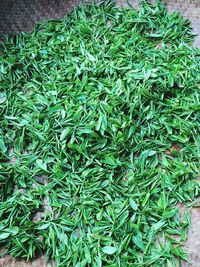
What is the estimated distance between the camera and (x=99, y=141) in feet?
4.25

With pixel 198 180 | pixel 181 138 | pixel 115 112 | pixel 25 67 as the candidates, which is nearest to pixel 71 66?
pixel 25 67

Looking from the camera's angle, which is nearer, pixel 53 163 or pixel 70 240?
pixel 70 240

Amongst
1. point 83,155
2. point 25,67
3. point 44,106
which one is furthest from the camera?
point 25,67

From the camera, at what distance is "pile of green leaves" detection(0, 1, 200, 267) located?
1.17 metres

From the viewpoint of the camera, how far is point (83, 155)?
1273 millimetres

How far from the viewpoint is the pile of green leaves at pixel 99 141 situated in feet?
3.83

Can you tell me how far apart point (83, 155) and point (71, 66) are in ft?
1.25

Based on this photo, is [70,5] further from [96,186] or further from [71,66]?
[96,186]

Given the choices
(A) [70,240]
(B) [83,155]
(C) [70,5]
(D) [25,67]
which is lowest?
(A) [70,240]

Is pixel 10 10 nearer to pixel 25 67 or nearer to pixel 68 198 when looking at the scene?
pixel 25 67

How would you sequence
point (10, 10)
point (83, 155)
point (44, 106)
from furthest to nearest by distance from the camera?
point (10, 10) → point (44, 106) → point (83, 155)

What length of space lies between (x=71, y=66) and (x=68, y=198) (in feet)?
1.68

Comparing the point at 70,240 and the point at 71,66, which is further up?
the point at 71,66

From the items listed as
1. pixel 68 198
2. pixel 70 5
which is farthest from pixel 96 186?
pixel 70 5
